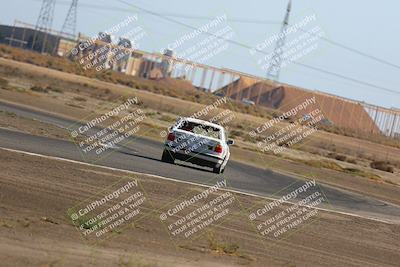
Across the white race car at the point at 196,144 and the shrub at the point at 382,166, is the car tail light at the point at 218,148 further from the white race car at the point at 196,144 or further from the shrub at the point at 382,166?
the shrub at the point at 382,166

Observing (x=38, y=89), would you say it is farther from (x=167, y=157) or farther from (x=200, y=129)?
(x=200, y=129)

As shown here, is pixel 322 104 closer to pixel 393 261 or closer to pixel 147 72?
pixel 147 72

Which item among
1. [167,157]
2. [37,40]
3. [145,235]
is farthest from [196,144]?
[37,40]

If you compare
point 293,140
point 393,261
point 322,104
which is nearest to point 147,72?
point 322,104

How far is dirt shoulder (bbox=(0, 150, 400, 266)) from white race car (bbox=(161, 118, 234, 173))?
179 inches

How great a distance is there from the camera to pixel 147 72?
15412 centimetres

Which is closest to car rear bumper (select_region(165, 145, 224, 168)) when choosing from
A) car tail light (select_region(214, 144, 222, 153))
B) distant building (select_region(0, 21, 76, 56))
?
car tail light (select_region(214, 144, 222, 153))

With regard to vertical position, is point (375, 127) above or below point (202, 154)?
below

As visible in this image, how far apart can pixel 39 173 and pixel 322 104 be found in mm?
103376

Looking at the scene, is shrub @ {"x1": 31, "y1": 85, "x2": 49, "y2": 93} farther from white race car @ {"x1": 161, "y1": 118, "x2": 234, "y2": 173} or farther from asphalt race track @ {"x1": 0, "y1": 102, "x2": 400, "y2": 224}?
white race car @ {"x1": 161, "y1": 118, "x2": 234, "y2": 173}

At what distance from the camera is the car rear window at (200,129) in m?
24.1

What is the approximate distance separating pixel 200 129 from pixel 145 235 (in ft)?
41.0

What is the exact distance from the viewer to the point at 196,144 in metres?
23.7

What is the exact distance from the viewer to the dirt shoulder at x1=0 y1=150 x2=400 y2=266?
387 inches
